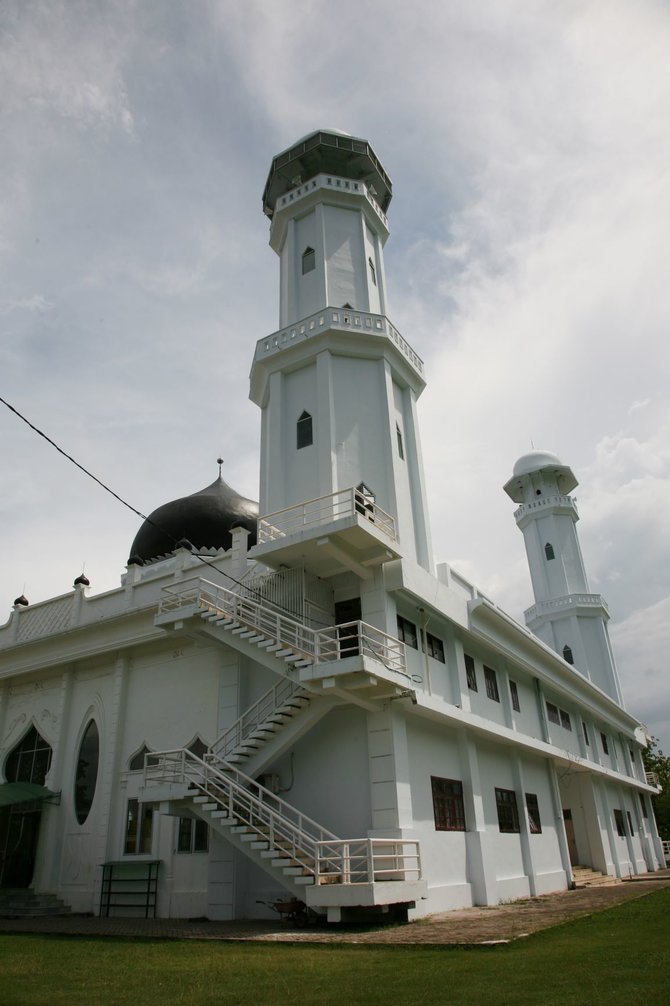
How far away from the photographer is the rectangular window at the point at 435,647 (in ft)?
63.6

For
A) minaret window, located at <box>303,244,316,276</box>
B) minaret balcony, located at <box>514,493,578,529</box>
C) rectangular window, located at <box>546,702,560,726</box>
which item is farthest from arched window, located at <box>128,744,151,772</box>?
minaret balcony, located at <box>514,493,578,529</box>

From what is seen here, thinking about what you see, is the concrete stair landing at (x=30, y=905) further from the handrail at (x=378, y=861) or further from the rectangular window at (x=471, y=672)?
the rectangular window at (x=471, y=672)

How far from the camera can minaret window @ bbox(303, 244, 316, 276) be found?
2409 centimetres

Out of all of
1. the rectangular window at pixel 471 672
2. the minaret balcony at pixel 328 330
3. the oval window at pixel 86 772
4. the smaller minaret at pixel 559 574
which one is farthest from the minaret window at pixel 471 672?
the smaller minaret at pixel 559 574

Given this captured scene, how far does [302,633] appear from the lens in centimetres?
1727

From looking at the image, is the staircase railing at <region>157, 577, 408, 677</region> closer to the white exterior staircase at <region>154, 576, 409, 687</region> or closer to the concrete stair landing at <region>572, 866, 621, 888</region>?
the white exterior staircase at <region>154, 576, 409, 687</region>

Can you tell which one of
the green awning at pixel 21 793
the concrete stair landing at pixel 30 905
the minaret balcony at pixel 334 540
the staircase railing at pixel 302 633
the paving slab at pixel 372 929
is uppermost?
the minaret balcony at pixel 334 540

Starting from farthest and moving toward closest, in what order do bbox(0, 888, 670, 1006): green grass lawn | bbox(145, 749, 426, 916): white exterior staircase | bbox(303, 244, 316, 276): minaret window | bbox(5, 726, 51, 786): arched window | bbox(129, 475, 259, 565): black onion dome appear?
1. bbox(129, 475, 259, 565): black onion dome
2. bbox(303, 244, 316, 276): minaret window
3. bbox(5, 726, 51, 786): arched window
4. bbox(145, 749, 426, 916): white exterior staircase
5. bbox(0, 888, 670, 1006): green grass lawn

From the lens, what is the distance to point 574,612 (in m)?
44.2

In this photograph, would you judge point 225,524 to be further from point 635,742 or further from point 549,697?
point 635,742

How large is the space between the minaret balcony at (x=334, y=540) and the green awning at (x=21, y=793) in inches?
407

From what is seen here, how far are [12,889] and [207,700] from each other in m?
8.79

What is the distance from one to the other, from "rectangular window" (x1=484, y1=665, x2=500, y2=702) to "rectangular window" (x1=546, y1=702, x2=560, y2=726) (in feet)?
20.8

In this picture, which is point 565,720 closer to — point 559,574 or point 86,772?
point 559,574
